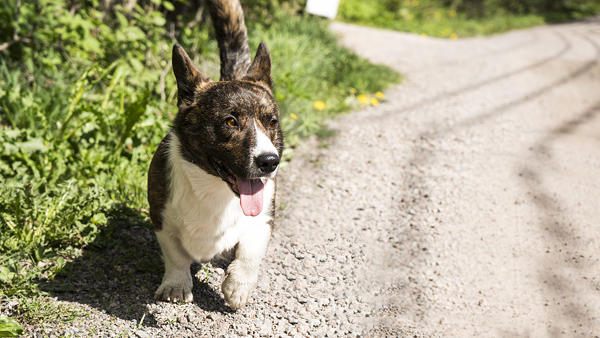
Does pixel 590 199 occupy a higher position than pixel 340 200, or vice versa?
pixel 590 199

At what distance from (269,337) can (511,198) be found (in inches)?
92.9

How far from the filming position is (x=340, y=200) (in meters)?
3.77

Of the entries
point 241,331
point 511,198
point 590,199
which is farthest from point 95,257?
point 590,199

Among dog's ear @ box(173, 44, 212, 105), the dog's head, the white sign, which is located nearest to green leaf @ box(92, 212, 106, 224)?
the dog's head

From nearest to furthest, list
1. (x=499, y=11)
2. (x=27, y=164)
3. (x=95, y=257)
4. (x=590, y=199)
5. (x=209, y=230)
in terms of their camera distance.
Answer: (x=209, y=230) < (x=95, y=257) < (x=27, y=164) < (x=590, y=199) < (x=499, y=11)

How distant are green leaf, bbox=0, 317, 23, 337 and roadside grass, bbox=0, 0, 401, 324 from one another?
35 centimetres

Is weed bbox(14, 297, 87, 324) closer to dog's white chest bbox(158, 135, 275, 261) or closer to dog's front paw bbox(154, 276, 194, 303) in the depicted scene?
dog's front paw bbox(154, 276, 194, 303)

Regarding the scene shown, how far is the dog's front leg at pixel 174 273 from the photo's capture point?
8.45 ft

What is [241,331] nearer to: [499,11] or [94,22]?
[94,22]

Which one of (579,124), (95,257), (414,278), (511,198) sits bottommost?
(95,257)

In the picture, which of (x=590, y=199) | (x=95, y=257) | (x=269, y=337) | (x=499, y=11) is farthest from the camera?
(x=499, y=11)

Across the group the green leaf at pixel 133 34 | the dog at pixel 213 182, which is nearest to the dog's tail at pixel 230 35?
the dog at pixel 213 182

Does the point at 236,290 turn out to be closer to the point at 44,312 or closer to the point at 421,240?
the point at 44,312

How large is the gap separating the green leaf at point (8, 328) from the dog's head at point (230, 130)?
3.59 feet
